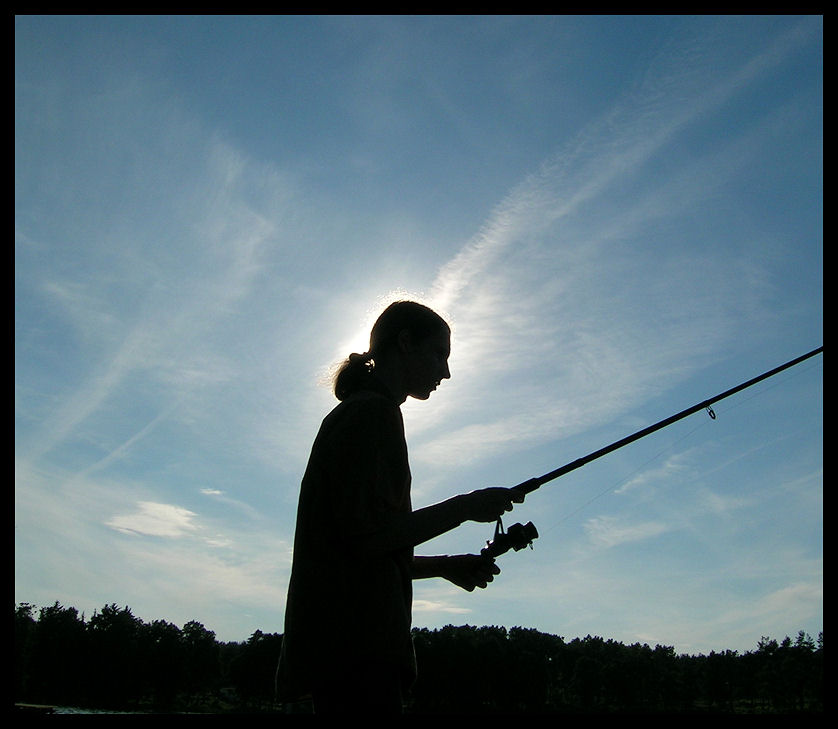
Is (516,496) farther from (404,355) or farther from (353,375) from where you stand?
(353,375)

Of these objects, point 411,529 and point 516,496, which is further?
point 516,496

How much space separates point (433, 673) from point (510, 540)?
8856cm

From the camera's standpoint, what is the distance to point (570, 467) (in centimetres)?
410

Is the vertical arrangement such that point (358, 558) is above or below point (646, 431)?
below

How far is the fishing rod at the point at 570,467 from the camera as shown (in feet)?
10.7

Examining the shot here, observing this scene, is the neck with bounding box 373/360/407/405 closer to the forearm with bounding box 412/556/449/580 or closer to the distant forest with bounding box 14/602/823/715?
the forearm with bounding box 412/556/449/580

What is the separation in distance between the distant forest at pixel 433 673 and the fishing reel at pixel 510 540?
84369 millimetres

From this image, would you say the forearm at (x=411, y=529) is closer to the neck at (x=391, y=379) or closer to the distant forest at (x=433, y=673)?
the neck at (x=391, y=379)

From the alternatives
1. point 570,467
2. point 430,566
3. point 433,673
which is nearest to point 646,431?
point 570,467

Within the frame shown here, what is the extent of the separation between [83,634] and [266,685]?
24355 millimetres

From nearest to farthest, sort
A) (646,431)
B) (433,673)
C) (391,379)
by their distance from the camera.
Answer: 1. (391,379)
2. (646,431)
3. (433,673)

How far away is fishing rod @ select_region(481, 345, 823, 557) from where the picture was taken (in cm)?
326
